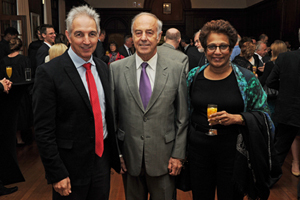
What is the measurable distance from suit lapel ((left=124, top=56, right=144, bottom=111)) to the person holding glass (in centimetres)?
42

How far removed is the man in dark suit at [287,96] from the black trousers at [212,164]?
5.72 ft

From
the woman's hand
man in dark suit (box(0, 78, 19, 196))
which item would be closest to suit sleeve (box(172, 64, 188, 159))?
the woman's hand

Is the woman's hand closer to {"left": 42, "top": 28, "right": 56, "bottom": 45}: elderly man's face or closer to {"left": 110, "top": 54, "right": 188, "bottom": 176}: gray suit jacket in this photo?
{"left": 110, "top": 54, "right": 188, "bottom": 176}: gray suit jacket

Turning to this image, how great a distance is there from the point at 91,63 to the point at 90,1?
14.8 m

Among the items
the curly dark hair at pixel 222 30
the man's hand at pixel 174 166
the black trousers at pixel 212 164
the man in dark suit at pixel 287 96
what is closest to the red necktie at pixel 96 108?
the man's hand at pixel 174 166

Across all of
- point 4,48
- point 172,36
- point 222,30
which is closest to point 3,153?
point 222,30

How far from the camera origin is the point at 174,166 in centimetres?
205

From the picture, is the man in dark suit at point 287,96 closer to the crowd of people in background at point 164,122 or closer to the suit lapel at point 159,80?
the crowd of people in background at point 164,122

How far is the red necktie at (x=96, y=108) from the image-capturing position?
1792 mm

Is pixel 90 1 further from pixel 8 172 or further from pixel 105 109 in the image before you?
pixel 105 109

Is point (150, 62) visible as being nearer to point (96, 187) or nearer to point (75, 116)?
point (75, 116)

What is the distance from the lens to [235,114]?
1999mm

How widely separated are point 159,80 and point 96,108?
Result: 490mm

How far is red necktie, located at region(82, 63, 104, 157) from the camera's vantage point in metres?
1.79
